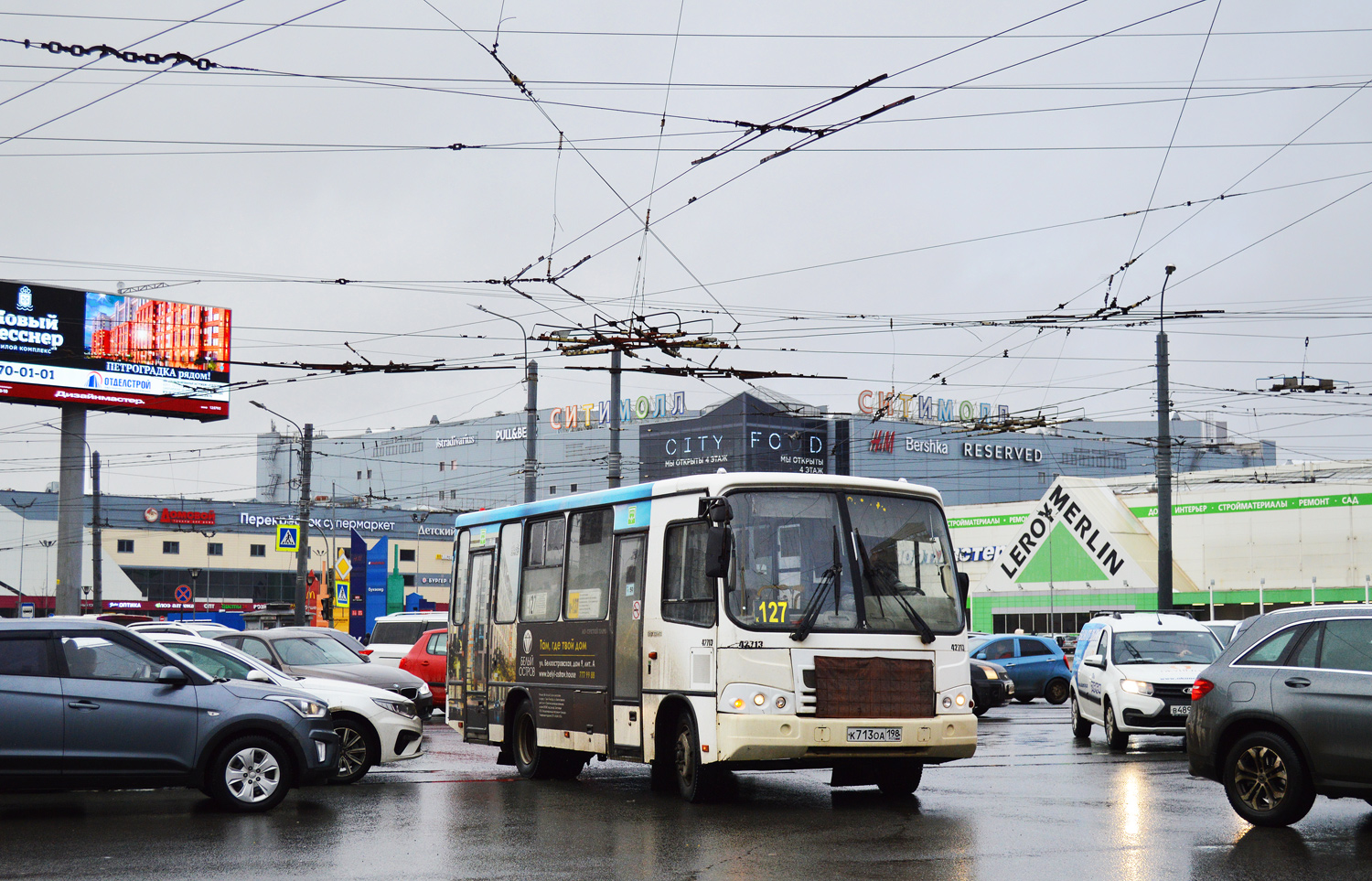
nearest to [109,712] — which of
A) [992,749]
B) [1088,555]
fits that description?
[992,749]

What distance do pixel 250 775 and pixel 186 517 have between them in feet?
286

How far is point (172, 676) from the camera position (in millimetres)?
12094

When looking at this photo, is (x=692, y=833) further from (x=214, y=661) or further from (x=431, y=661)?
(x=431, y=661)

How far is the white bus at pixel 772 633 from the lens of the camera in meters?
12.4

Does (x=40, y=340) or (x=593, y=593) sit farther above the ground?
(x=40, y=340)

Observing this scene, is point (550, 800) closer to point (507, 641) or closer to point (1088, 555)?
point (507, 641)

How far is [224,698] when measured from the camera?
40.4 feet

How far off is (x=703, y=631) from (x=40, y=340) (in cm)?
4415

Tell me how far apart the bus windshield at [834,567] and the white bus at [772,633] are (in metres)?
0.01

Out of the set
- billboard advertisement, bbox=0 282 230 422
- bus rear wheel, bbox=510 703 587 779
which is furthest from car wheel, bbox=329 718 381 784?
billboard advertisement, bbox=0 282 230 422

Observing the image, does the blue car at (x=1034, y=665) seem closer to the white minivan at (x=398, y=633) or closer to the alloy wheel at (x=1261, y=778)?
the white minivan at (x=398, y=633)

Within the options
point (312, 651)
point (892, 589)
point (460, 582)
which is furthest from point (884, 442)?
point (892, 589)

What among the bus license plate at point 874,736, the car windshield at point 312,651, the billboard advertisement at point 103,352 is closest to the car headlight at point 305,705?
the bus license plate at point 874,736

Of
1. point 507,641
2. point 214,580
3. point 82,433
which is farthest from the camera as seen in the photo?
point 214,580
